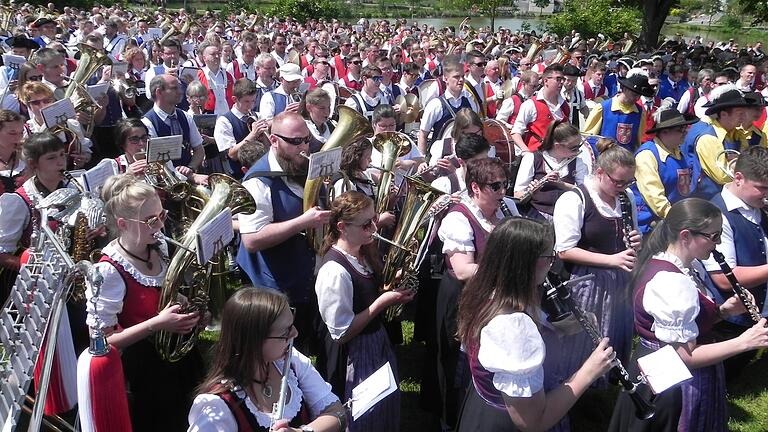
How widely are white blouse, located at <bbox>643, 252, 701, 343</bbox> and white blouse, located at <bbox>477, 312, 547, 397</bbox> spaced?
944 millimetres

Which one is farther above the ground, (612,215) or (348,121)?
(348,121)

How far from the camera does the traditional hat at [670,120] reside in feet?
19.3

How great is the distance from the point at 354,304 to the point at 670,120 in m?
3.90

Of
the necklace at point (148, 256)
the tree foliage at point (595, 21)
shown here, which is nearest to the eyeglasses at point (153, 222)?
the necklace at point (148, 256)

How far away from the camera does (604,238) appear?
4531 mm

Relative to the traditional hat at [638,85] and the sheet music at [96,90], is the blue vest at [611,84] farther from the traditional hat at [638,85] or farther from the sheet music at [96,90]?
the sheet music at [96,90]

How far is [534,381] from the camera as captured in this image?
254 cm

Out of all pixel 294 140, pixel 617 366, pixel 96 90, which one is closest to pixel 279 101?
pixel 96 90

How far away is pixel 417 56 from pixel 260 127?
8.07 meters

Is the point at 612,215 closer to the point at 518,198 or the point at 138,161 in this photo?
the point at 518,198

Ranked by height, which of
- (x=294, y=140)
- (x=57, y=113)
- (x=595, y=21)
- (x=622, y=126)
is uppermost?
(x=57, y=113)

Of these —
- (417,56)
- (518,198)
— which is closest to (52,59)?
(518,198)

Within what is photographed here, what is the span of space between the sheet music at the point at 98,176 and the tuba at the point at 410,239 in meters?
2.03

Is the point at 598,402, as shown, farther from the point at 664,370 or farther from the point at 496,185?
the point at 664,370
